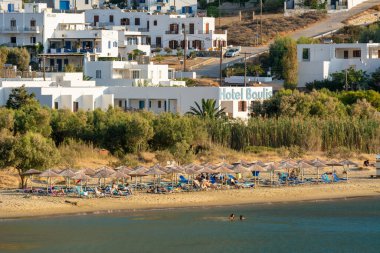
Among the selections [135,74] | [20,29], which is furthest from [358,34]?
[20,29]

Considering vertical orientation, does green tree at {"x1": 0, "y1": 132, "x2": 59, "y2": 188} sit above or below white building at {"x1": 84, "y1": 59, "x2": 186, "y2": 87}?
below

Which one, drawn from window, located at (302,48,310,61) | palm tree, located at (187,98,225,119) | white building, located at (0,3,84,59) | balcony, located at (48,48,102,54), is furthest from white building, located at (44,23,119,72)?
palm tree, located at (187,98,225,119)

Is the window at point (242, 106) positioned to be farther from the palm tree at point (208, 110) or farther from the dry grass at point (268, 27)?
the dry grass at point (268, 27)

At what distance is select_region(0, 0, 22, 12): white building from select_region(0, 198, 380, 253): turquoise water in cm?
5967

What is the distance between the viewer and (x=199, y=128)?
68188 millimetres

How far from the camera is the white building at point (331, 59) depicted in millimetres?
93062

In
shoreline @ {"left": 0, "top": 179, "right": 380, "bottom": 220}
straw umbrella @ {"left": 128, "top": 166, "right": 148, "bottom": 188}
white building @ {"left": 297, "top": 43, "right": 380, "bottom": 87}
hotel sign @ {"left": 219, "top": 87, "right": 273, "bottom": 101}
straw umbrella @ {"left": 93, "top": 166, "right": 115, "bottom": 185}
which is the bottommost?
shoreline @ {"left": 0, "top": 179, "right": 380, "bottom": 220}

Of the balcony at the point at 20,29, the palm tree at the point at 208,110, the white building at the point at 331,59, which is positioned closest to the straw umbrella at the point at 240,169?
the palm tree at the point at 208,110

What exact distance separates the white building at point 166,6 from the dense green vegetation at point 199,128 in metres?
43.0

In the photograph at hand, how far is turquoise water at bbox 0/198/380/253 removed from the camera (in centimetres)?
4547

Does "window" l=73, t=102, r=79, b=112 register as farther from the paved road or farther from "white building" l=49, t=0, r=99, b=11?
"white building" l=49, t=0, r=99, b=11

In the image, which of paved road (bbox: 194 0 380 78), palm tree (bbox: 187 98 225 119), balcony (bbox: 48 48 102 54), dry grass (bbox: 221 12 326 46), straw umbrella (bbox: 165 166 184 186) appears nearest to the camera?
straw umbrella (bbox: 165 166 184 186)

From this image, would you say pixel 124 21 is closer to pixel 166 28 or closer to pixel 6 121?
pixel 166 28

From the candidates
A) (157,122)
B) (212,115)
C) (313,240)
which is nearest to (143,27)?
(212,115)
